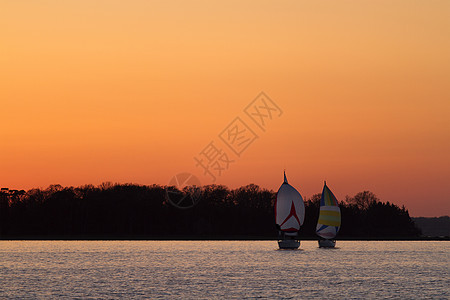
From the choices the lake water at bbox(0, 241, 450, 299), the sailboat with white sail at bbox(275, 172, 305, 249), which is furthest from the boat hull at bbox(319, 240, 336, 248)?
the lake water at bbox(0, 241, 450, 299)

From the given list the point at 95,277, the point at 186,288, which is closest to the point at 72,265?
the point at 95,277

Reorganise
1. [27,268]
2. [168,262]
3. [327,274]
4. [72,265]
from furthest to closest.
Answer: [168,262] < [72,265] < [27,268] < [327,274]

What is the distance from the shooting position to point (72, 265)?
99.6m

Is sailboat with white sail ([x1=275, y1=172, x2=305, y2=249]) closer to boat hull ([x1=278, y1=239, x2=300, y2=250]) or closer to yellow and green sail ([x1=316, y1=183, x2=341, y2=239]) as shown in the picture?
boat hull ([x1=278, y1=239, x2=300, y2=250])

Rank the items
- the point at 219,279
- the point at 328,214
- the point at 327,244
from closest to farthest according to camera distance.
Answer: the point at 219,279 < the point at 328,214 < the point at 327,244

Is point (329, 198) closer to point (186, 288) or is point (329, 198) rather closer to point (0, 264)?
point (0, 264)

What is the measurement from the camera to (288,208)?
136 metres

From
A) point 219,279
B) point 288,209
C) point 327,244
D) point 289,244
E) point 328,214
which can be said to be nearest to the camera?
point 219,279

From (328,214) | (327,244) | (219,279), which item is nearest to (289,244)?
(328,214)

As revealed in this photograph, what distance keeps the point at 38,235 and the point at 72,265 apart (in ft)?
334

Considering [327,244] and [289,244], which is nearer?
[289,244]

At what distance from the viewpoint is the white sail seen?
136m

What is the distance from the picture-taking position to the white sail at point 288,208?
136500 mm

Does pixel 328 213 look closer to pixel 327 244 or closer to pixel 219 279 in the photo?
pixel 327 244
